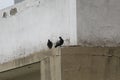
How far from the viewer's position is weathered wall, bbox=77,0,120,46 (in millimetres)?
9742

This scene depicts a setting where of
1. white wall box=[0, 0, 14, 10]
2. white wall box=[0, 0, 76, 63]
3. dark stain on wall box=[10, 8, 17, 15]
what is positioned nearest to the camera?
white wall box=[0, 0, 76, 63]

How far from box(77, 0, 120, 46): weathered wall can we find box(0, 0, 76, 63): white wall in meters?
0.16

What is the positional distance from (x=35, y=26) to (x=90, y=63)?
186 cm

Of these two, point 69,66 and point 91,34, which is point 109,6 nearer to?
point 91,34

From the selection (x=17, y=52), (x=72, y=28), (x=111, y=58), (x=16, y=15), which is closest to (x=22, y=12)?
(x=16, y=15)

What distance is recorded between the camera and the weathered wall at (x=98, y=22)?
974 cm

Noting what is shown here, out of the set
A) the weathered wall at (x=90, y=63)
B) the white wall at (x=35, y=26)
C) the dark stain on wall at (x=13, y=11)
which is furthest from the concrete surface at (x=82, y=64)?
the dark stain on wall at (x=13, y=11)

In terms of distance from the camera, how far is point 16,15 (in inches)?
447

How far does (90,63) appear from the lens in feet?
31.1

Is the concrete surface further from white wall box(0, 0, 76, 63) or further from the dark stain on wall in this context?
the dark stain on wall

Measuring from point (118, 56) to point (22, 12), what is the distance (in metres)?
2.71

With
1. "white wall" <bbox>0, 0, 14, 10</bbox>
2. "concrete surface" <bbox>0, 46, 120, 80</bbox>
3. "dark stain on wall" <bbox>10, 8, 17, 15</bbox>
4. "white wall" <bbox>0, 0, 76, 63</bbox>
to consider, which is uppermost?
"white wall" <bbox>0, 0, 14, 10</bbox>

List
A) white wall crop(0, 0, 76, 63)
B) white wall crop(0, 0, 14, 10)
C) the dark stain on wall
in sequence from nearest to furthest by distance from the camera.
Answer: white wall crop(0, 0, 76, 63) < the dark stain on wall < white wall crop(0, 0, 14, 10)

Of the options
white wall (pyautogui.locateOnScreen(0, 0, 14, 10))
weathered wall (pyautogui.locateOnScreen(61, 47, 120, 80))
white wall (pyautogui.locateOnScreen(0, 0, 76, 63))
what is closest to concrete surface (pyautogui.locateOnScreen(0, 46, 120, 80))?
weathered wall (pyautogui.locateOnScreen(61, 47, 120, 80))
